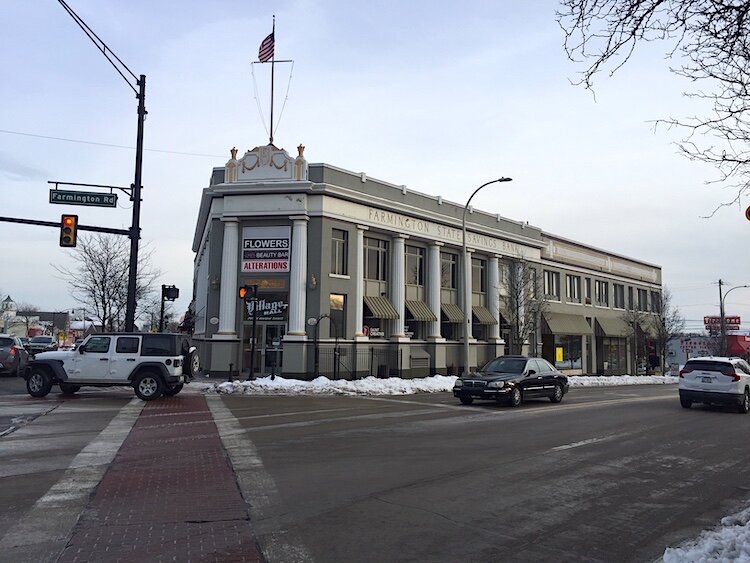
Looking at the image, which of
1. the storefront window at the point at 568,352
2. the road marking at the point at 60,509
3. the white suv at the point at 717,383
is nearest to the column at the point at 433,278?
the storefront window at the point at 568,352

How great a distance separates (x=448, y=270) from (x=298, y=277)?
Answer: 11.9 meters

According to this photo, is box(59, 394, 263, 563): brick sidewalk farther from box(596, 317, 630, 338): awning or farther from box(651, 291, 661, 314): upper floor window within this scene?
box(651, 291, 661, 314): upper floor window

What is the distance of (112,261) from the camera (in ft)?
133

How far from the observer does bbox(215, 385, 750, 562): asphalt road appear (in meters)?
5.73

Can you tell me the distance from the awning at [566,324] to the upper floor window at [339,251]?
1990cm

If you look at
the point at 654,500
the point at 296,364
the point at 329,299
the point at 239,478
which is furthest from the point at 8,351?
the point at 654,500

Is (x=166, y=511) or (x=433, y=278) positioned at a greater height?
(x=433, y=278)

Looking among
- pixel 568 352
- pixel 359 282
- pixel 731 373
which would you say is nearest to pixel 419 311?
pixel 359 282

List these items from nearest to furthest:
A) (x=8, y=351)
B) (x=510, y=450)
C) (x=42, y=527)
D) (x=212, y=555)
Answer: (x=212, y=555)
(x=42, y=527)
(x=510, y=450)
(x=8, y=351)

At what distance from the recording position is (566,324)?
152ft

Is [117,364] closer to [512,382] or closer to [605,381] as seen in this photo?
[512,382]

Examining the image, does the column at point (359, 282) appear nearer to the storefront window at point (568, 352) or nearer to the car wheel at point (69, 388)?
the car wheel at point (69, 388)

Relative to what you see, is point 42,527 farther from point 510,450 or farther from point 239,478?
point 510,450

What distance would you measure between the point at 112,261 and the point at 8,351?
15.7 meters
